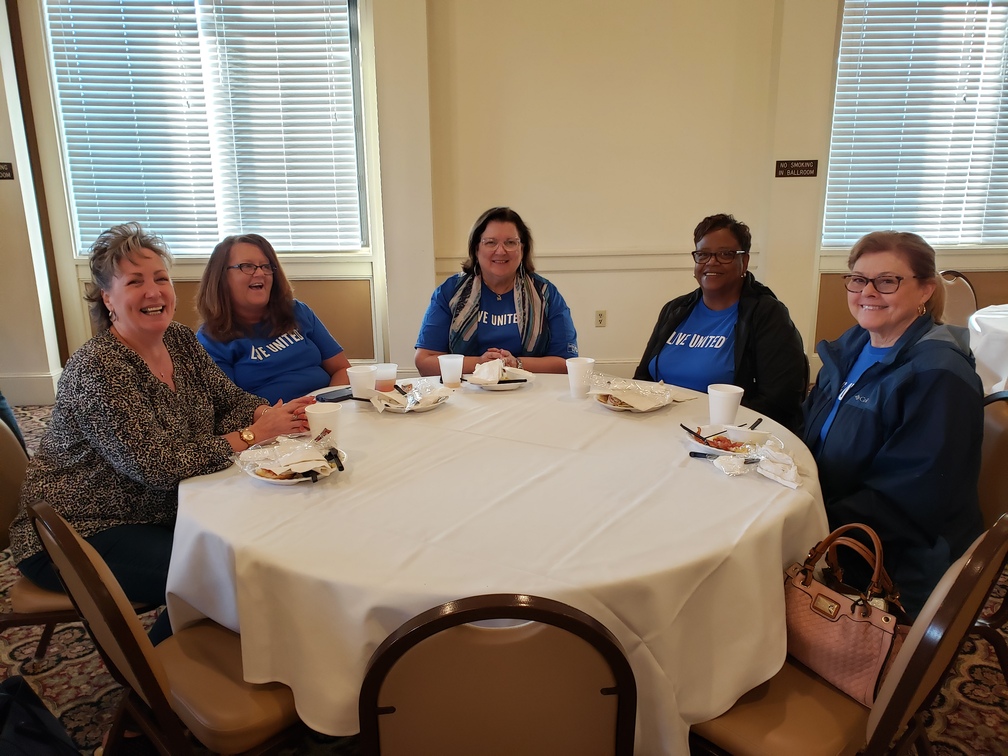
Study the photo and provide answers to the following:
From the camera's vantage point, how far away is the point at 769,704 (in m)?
1.06

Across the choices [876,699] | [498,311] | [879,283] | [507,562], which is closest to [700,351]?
[879,283]

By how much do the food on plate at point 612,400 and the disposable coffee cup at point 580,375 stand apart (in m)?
0.11

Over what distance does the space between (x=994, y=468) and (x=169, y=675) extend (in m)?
1.90

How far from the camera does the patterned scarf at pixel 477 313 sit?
2693 mm

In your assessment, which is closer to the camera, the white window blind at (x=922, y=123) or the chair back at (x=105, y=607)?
the chair back at (x=105, y=607)

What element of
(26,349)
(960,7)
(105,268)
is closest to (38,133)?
(26,349)

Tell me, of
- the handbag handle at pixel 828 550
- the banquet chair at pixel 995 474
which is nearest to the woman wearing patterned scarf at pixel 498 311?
the banquet chair at pixel 995 474

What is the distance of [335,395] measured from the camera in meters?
2.00

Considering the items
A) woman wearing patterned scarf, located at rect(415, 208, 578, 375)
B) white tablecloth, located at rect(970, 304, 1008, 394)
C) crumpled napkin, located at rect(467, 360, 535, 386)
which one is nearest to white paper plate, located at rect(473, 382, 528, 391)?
crumpled napkin, located at rect(467, 360, 535, 386)

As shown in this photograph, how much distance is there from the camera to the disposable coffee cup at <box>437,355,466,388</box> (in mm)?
2123

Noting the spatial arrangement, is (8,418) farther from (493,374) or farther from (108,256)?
(493,374)

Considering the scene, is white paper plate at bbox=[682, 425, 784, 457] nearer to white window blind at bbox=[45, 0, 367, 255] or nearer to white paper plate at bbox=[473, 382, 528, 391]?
white paper plate at bbox=[473, 382, 528, 391]

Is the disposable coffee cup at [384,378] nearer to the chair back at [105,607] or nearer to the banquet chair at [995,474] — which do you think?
the chair back at [105,607]

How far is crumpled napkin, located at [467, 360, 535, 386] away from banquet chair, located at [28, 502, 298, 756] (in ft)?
3.58
